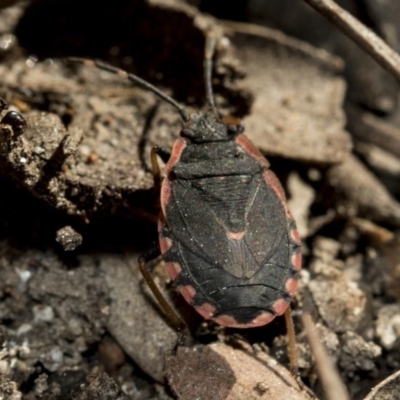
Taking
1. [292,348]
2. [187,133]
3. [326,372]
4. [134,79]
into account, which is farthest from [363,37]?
[326,372]

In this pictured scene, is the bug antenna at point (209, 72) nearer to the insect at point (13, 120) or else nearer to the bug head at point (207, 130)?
the bug head at point (207, 130)

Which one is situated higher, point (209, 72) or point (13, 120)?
point (209, 72)

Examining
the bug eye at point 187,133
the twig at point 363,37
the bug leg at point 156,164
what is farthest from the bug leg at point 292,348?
the twig at point 363,37

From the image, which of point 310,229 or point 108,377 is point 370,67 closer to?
point 310,229

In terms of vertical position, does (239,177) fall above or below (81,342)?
above

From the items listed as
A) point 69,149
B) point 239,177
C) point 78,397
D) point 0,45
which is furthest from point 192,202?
point 0,45

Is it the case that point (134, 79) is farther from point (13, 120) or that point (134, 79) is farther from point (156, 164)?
point (13, 120)

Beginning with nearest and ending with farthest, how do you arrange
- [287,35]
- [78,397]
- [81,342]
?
[78,397] → [81,342] → [287,35]
